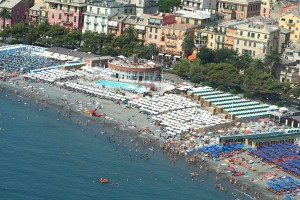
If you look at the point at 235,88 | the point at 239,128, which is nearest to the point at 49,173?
the point at 239,128

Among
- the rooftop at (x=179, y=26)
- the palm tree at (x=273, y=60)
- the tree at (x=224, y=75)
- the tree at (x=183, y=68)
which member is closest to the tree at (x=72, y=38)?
the rooftop at (x=179, y=26)

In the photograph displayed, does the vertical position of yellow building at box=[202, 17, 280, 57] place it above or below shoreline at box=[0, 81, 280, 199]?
above

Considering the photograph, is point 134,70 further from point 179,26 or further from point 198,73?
point 179,26

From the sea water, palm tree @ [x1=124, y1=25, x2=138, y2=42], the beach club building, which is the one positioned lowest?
the sea water

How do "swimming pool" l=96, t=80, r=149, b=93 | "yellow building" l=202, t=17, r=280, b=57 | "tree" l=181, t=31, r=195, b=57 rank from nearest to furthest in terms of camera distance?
"swimming pool" l=96, t=80, r=149, b=93, "yellow building" l=202, t=17, r=280, b=57, "tree" l=181, t=31, r=195, b=57

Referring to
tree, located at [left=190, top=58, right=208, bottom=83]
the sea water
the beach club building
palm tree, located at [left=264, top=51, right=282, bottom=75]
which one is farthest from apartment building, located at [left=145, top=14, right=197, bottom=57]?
the sea water

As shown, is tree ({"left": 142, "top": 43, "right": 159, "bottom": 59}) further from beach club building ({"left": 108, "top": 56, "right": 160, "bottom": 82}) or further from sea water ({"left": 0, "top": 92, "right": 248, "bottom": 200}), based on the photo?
sea water ({"left": 0, "top": 92, "right": 248, "bottom": 200})

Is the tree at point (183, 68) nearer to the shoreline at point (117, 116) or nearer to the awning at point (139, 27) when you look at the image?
the awning at point (139, 27)
